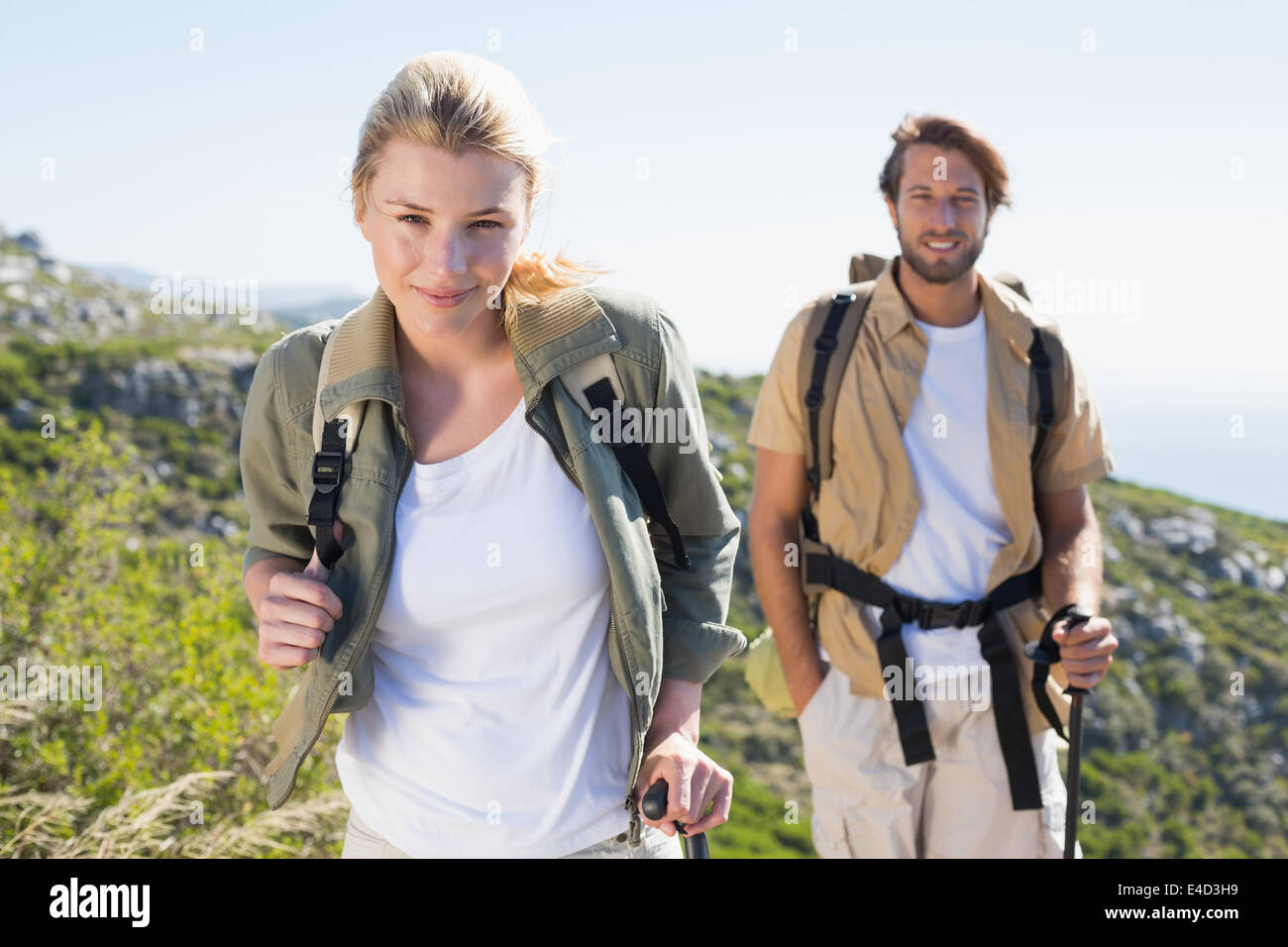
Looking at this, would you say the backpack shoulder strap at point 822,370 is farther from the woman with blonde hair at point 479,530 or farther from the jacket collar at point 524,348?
the jacket collar at point 524,348

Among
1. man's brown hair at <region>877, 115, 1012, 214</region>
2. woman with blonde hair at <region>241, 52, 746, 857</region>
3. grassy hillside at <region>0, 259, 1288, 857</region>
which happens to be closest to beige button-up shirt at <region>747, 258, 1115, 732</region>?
man's brown hair at <region>877, 115, 1012, 214</region>

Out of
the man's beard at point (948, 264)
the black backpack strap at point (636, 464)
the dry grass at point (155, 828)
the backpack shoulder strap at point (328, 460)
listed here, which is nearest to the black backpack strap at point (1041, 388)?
the man's beard at point (948, 264)

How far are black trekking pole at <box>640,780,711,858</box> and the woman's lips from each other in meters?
0.88

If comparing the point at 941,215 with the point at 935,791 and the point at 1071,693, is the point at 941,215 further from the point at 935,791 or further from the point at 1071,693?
the point at 935,791

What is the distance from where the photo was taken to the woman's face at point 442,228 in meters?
1.83

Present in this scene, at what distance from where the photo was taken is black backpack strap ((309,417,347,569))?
1.93 m

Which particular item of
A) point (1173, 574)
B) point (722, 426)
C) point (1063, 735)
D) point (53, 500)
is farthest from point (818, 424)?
point (1173, 574)

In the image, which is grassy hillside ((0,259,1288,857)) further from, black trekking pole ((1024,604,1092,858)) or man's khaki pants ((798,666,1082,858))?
black trekking pole ((1024,604,1092,858))

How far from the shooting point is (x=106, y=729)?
4906mm

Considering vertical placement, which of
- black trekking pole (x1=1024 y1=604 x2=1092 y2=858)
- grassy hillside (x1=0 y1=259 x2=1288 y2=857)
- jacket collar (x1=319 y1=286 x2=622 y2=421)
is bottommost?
grassy hillside (x1=0 y1=259 x2=1288 y2=857)

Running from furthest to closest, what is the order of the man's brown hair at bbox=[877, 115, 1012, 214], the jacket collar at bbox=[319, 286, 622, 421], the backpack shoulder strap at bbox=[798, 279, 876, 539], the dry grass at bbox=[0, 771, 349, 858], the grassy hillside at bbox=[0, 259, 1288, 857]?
the grassy hillside at bbox=[0, 259, 1288, 857] < the man's brown hair at bbox=[877, 115, 1012, 214] < the backpack shoulder strap at bbox=[798, 279, 876, 539] < the dry grass at bbox=[0, 771, 349, 858] < the jacket collar at bbox=[319, 286, 622, 421]

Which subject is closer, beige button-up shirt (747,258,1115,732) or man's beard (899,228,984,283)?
beige button-up shirt (747,258,1115,732)
